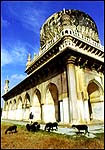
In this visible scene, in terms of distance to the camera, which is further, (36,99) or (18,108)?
(18,108)

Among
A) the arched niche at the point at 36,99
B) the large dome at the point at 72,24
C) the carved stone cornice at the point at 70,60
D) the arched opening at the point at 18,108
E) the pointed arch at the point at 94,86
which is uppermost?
the large dome at the point at 72,24

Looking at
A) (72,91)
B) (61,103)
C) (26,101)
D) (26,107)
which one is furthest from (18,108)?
(72,91)

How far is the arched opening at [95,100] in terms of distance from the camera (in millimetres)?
16609

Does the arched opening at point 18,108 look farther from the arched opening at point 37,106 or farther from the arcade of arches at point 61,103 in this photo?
the arched opening at point 37,106

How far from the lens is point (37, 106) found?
19.6 meters

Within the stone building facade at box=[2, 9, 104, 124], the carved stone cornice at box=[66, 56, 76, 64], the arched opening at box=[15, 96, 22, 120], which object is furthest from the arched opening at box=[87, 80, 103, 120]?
the arched opening at box=[15, 96, 22, 120]

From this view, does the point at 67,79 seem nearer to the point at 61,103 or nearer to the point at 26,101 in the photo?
the point at 61,103

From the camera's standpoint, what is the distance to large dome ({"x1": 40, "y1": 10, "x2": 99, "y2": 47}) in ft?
76.8

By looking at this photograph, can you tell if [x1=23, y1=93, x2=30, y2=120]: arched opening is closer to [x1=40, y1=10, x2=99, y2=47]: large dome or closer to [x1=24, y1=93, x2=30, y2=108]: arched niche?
[x1=24, y1=93, x2=30, y2=108]: arched niche

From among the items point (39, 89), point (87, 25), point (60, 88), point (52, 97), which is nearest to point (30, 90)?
point (39, 89)

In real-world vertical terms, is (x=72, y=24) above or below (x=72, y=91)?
above

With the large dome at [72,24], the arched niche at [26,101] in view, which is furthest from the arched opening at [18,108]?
the large dome at [72,24]

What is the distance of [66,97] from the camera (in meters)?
13.7

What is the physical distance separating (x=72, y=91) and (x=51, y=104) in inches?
184
